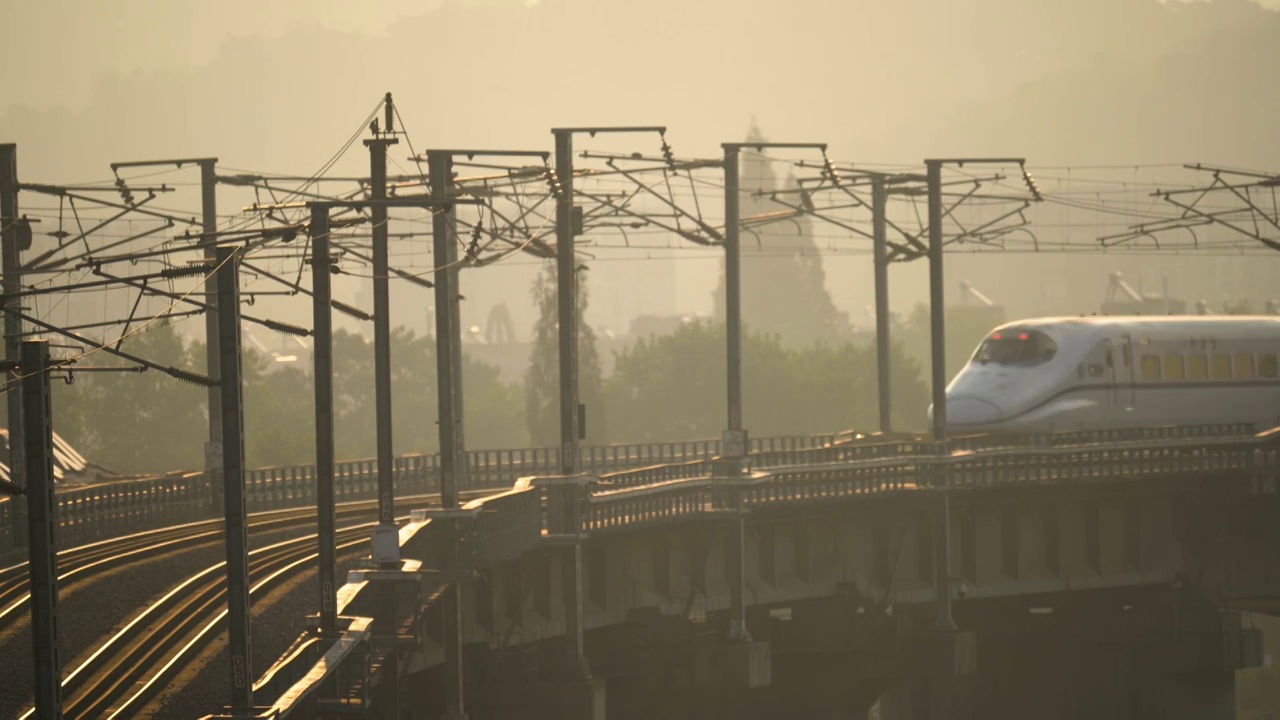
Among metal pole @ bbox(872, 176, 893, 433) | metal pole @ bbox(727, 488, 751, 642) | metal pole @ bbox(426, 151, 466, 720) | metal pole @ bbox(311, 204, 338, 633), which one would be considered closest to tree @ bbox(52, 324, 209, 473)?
metal pole @ bbox(872, 176, 893, 433)

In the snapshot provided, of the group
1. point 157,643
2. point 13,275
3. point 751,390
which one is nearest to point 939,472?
point 13,275

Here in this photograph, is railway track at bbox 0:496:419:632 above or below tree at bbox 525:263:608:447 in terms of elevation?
below

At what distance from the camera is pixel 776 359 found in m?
145

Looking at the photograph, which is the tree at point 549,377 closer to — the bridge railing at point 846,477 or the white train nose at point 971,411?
the white train nose at point 971,411

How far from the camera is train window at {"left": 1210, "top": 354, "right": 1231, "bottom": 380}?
6166 cm

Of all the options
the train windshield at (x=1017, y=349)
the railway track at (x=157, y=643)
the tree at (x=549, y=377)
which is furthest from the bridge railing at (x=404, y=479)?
the tree at (x=549, y=377)

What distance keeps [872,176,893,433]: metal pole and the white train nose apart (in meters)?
1.84

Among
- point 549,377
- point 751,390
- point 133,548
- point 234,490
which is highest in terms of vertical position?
point 549,377

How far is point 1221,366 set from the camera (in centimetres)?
6178

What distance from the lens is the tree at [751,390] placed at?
5650 inches

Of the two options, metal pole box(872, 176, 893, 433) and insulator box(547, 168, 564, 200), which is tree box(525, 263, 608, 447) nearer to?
metal pole box(872, 176, 893, 433)

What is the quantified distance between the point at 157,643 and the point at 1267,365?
4189 cm

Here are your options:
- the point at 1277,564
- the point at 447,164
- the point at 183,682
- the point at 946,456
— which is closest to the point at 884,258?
the point at 946,456

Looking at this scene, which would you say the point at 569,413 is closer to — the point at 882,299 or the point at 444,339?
the point at 444,339
